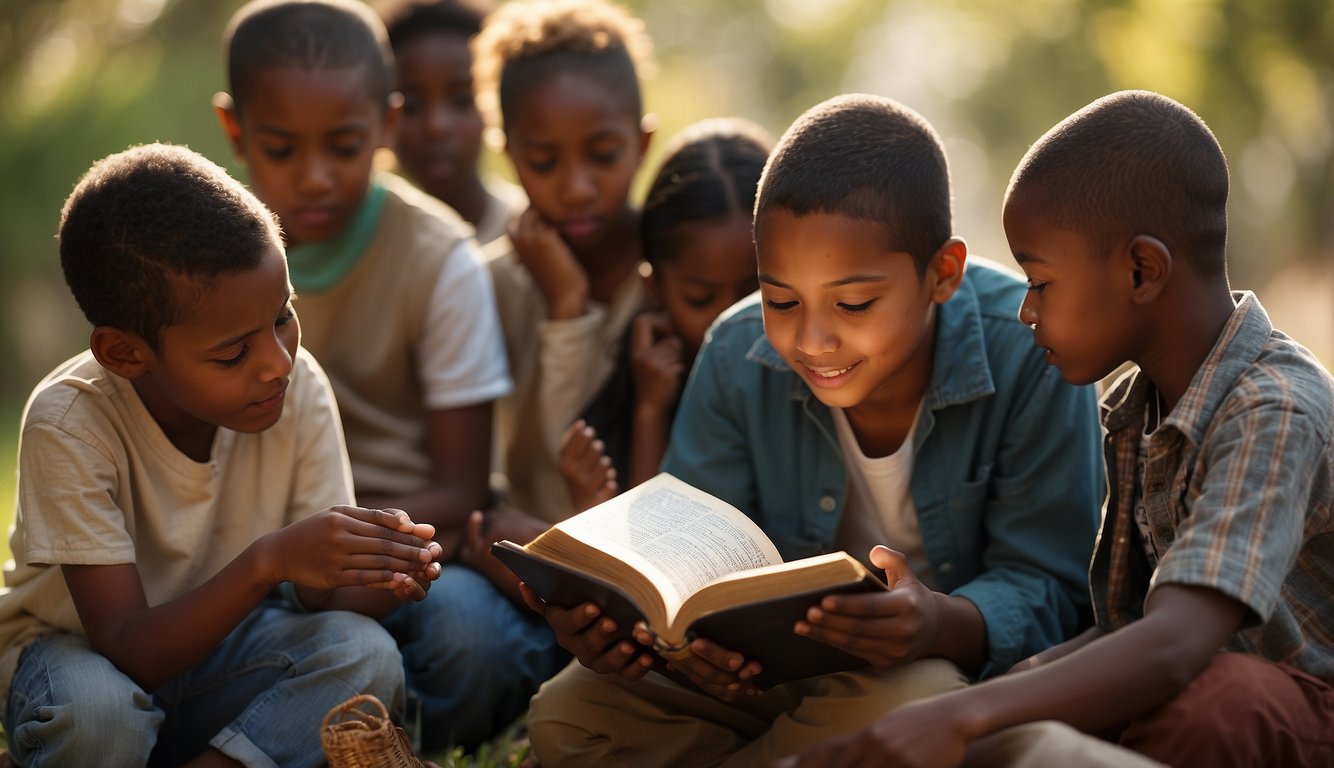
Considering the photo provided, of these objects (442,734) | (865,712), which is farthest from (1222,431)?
(442,734)

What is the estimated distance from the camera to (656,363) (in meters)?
3.29

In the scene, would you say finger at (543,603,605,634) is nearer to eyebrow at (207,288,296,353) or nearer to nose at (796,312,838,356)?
nose at (796,312,838,356)

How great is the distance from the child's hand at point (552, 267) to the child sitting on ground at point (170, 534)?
1.05 meters

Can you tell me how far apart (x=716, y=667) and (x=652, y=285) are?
1.39m

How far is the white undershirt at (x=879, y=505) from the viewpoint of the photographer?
2.74 metres

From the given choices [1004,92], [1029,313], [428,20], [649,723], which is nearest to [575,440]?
[649,723]

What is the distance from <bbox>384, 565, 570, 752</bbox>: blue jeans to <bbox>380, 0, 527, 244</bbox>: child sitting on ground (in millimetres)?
1513

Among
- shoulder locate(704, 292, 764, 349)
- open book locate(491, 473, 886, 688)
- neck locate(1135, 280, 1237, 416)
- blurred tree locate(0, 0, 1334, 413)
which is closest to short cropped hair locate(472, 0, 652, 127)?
shoulder locate(704, 292, 764, 349)

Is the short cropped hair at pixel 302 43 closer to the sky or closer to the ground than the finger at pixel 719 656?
closer to the sky

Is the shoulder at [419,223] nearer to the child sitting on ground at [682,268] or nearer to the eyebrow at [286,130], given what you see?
the eyebrow at [286,130]

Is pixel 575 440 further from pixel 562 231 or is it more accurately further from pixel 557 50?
pixel 557 50

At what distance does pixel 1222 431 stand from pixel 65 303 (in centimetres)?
1359

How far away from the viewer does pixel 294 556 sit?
7.64ft

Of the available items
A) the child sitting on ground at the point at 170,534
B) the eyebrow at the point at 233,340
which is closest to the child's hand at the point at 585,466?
the child sitting on ground at the point at 170,534
